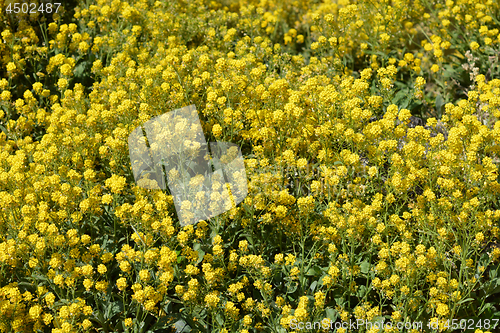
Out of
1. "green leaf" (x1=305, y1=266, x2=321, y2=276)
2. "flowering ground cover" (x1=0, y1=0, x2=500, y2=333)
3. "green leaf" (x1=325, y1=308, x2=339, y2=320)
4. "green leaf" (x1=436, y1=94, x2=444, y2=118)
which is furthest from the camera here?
"green leaf" (x1=436, y1=94, x2=444, y2=118)

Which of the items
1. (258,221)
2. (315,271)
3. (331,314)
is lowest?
(331,314)

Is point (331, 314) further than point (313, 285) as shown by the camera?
No

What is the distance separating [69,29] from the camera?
6793mm

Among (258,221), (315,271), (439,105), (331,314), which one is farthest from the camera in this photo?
(439,105)

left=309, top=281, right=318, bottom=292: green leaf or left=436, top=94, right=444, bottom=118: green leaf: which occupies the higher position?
left=436, top=94, right=444, bottom=118: green leaf

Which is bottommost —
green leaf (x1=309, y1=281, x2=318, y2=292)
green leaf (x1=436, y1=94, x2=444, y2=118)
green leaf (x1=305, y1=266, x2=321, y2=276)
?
green leaf (x1=309, y1=281, x2=318, y2=292)

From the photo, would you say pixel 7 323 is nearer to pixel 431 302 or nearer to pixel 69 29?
pixel 431 302

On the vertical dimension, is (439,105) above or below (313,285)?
above

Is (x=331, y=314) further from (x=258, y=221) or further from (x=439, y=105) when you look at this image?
(x=439, y=105)

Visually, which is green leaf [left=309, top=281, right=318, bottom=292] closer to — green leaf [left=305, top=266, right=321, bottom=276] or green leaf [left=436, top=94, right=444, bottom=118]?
green leaf [left=305, top=266, right=321, bottom=276]

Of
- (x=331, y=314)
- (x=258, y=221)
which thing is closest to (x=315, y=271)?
(x=331, y=314)

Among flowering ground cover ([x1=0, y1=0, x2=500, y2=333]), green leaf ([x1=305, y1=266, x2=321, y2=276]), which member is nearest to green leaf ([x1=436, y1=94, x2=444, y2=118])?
flowering ground cover ([x1=0, y1=0, x2=500, y2=333])

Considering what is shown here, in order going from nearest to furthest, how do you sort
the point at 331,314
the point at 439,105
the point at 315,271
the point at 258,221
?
the point at 331,314
the point at 315,271
the point at 258,221
the point at 439,105

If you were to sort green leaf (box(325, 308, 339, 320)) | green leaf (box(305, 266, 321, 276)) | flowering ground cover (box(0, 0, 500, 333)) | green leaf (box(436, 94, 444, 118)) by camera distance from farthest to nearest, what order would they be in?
green leaf (box(436, 94, 444, 118)) < green leaf (box(305, 266, 321, 276)) < green leaf (box(325, 308, 339, 320)) < flowering ground cover (box(0, 0, 500, 333))
